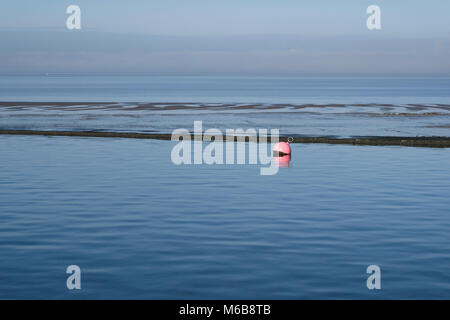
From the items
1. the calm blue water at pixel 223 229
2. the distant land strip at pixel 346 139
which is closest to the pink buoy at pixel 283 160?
the calm blue water at pixel 223 229

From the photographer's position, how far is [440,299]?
47.3 feet

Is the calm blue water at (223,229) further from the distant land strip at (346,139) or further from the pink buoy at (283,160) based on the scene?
the distant land strip at (346,139)

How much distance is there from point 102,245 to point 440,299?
846cm

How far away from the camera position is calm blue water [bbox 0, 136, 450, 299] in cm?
1549

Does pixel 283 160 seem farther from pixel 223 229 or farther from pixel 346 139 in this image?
pixel 223 229

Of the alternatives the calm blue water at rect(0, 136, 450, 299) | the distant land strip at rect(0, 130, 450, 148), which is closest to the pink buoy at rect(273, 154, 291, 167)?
the calm blue water at rect(0, 136, 450, 299)

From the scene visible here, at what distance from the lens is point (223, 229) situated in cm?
2077

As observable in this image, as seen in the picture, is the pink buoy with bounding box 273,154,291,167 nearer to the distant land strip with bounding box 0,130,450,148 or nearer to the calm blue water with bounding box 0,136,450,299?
the calm blue water with bounding box 0,136,450,299

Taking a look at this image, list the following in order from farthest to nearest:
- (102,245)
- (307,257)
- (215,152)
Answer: (215,152)
(102,245)
(307,257)

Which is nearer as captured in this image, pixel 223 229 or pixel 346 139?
pixel 223 229

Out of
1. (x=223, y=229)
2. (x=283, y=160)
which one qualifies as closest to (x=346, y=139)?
(x=283, y=160)
